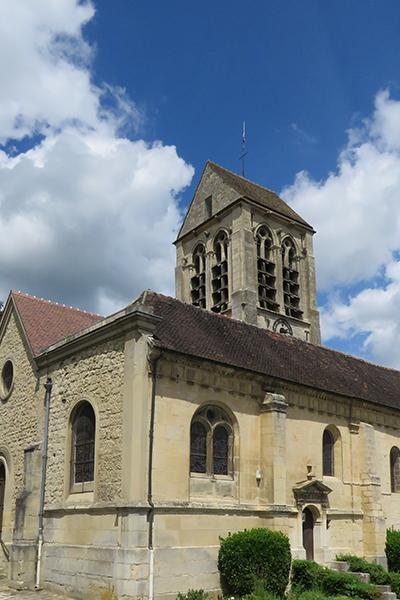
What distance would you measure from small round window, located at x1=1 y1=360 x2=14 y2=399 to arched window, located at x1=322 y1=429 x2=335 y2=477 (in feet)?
36.1

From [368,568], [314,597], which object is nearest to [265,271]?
[368,568]

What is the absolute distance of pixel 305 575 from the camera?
57.3 feet

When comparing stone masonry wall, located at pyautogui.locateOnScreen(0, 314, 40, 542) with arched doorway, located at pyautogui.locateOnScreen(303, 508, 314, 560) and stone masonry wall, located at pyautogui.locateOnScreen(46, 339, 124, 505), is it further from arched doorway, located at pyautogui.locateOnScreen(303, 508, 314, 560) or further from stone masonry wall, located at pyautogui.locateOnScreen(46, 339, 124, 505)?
arched doorway, located at pyautogui.locateOnScreen(303, 508, 314, 560)

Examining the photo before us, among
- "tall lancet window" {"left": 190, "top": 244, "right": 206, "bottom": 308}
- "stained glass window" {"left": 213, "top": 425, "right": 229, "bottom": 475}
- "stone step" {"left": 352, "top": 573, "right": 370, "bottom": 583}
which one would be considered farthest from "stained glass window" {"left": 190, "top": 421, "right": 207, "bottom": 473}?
"tall lancet window" {"left": 190, "top": 244, "right": 206, "bottom": 308}

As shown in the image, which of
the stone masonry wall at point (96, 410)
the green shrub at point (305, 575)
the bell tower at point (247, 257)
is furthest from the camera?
the bell tower at point (247, 257)

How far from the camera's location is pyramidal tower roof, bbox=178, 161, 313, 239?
40156 millimetres

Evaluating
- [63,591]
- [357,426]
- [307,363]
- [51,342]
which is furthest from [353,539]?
[51,342]

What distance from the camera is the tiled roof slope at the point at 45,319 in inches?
863

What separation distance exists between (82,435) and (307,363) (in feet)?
28.5

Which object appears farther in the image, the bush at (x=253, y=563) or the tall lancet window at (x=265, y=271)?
the tall lancet window at (x=265, y=271)

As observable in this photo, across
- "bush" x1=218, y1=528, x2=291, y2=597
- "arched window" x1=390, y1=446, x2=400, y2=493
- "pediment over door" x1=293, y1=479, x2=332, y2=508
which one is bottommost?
"bush" x1=218, y1=528, x2=291, y2=597

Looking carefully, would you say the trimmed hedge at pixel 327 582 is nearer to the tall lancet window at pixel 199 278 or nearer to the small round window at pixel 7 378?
the small round window at pixel 7 378

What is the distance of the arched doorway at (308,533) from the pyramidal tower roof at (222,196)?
2275 centimetres

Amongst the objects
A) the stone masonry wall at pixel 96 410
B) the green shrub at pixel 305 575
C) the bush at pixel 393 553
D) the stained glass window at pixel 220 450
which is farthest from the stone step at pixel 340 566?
the stone masonry wall at pixel 96 410
